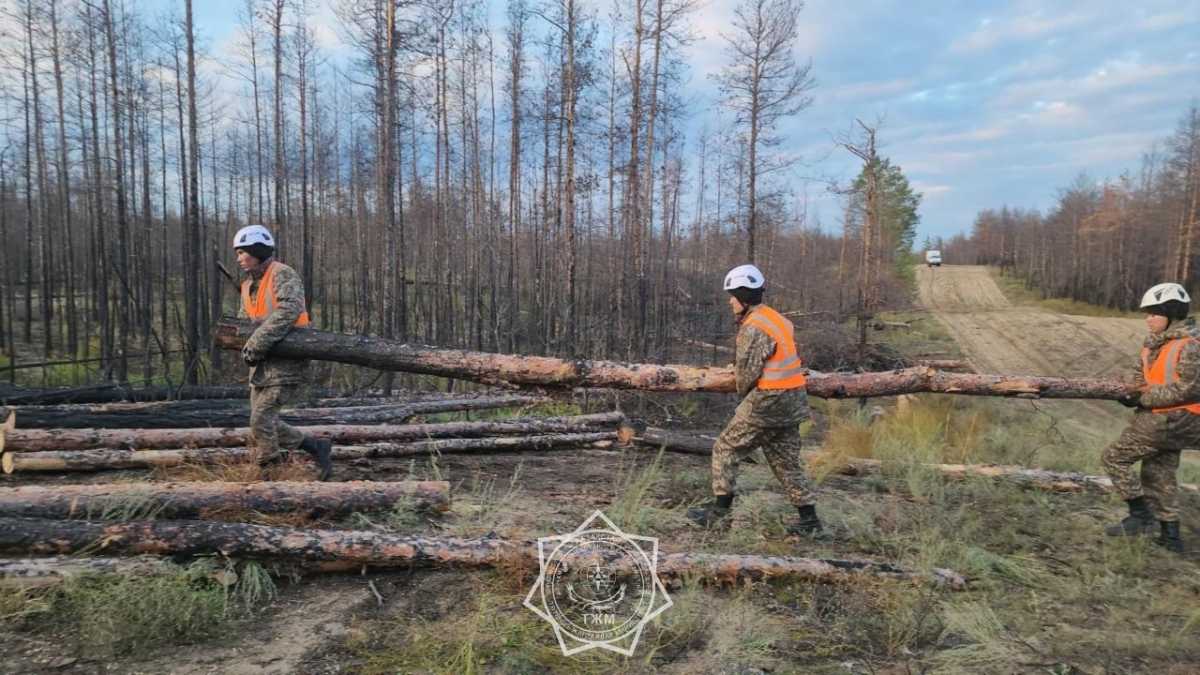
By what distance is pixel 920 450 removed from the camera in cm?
737

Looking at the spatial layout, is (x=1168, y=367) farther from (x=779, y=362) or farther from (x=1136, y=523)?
(x=779, y=362)

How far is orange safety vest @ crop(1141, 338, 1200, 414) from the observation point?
473 cm

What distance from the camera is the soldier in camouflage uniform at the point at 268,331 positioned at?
16.0 feet

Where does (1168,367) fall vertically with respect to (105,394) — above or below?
above

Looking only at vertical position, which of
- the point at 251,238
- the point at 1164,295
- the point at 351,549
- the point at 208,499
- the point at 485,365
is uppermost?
the point at 251,238

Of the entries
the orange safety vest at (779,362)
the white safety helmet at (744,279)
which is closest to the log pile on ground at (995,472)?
the orange safety vest at (779,362)

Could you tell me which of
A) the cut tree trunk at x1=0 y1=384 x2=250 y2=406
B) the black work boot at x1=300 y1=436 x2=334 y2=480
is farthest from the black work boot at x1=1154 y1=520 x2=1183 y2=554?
the cut tree trunk at x1=0 y1=384 x2=250 y2=406

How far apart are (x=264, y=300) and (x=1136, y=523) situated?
7.49m

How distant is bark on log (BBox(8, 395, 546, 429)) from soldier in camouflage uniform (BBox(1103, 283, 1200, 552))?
751 cm

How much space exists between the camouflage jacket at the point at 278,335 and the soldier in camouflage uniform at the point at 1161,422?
6755mm

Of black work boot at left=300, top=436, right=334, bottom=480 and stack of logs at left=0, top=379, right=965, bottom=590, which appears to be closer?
stack of logs at left=0, top=379, right=965, bottom=590

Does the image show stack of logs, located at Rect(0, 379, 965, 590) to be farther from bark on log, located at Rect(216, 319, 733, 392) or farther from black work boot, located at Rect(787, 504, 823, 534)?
bark on log, located at Rect(216, 319, 733, 392)

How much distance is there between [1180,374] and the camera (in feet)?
15.4

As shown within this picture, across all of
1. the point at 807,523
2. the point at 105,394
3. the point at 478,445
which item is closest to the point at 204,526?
the point at 478,445
